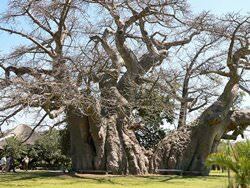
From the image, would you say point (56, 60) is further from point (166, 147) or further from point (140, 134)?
point (140, 134)

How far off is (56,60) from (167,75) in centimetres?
543

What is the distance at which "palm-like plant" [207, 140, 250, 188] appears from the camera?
390 inches

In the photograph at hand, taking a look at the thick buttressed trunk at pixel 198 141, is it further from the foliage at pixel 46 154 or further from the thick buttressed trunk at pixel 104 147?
the foliage at pixel 46 154

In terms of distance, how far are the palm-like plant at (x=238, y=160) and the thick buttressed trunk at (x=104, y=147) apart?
347 inches

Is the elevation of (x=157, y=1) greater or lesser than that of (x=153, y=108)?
greater

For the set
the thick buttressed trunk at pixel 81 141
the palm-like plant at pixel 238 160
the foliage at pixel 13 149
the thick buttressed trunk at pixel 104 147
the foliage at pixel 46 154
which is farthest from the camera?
the foliage at pixel 46 154

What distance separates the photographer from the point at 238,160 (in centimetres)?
1013

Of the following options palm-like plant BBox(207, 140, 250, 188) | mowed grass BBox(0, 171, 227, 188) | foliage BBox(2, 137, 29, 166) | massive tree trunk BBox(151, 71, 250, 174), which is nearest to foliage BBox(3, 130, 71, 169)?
foliage BBox(2, 137, 29, 166)

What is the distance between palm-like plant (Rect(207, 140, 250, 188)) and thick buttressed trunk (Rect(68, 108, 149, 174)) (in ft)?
28.9

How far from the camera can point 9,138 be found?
107 ft

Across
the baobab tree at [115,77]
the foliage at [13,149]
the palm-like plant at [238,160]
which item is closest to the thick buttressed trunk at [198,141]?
the baobab tree at [115,77]

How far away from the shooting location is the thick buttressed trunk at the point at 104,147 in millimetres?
19562

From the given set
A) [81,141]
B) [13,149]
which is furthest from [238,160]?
[13,149]

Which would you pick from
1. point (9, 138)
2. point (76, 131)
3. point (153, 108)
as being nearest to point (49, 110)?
point (76, 131)
